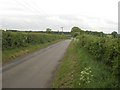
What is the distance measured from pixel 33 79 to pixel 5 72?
2911mm

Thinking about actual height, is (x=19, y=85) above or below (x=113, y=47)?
below

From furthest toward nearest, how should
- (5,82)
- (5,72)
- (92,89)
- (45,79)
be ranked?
(5,72), (45,79), (5,82), (92,89)

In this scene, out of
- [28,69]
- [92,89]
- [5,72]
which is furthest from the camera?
[28,69]

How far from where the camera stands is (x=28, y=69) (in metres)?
18.8

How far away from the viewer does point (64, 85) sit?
43.3ft

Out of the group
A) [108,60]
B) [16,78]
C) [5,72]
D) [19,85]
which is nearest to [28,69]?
[5,72]

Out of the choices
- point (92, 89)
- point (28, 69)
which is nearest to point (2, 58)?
point (28, 69)

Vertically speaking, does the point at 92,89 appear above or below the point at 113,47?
below

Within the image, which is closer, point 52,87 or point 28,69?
point 52,87

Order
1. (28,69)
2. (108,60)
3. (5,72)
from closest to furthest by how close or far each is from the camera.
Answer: (108,60) → (5,72) → (28,69)

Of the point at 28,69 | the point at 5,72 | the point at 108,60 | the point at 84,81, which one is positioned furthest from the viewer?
the point at 28,69

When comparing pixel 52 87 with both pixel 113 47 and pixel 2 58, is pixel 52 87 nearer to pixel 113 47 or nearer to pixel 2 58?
pixel 113 47

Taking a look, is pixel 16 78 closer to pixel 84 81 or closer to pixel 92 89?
pixel 84 81

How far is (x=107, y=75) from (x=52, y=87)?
2742mm
